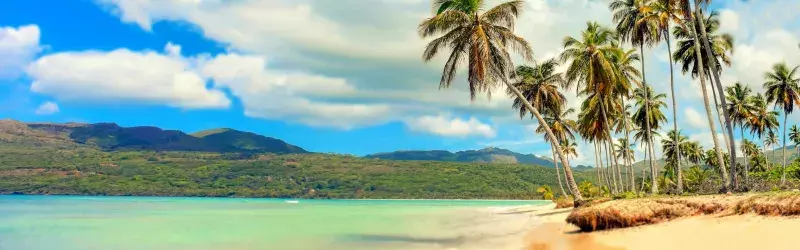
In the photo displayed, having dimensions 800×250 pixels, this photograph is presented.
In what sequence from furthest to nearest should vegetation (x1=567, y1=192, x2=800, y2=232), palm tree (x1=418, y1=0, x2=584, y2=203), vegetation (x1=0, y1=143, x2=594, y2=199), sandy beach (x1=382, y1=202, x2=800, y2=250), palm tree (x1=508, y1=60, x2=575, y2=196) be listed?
vegetation (x1=0, y1=143, x2=594, y2=199) → palm tree (x1=508, y1=60, x2=575, y2=196) → palm tree (x1=418, y1=0, x2=584, y2=203) → vegetation (x1=567, y1=192, x2=800, y2=232) → sandy beach (x1=382, y1=202, x2=800, y2=250)

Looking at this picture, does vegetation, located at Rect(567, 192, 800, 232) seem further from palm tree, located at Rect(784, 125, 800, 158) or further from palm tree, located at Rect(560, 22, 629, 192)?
palm tree, located at Rect(784, 125, 800, 158)

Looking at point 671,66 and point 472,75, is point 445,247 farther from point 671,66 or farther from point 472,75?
point 671,66

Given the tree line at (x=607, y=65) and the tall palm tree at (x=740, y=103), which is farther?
the tall palm tree at (x=740, y=103)

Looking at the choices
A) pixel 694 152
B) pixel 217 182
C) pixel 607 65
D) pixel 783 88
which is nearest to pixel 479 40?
pixel 607 65

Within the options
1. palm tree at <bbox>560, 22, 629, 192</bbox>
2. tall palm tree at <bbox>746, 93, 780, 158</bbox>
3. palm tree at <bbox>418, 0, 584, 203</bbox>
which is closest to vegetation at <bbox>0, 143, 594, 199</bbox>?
tall palm tree at <bbox>746, 93, 780, 158</bbox>

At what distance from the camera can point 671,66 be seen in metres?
31.5

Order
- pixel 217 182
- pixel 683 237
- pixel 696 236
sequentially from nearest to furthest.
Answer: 1. pixel 696 236
2. pixel 683 237
3. pixel 217 182

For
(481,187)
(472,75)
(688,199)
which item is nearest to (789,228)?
(688,199)

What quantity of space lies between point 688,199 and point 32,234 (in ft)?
103

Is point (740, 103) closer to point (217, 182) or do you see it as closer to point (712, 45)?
point (712, 45)

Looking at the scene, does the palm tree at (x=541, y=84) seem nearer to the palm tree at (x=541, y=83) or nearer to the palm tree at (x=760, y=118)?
the palm tree at (x=541, y=83)

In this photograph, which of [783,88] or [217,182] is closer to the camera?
[783,88]

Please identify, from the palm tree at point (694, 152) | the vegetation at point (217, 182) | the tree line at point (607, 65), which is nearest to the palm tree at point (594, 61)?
the tree line at point (607, 65)

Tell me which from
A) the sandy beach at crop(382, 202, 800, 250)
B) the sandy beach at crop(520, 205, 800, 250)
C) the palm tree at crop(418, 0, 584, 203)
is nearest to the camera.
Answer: the sandy beach at crop(520, 205, 800, 250)
